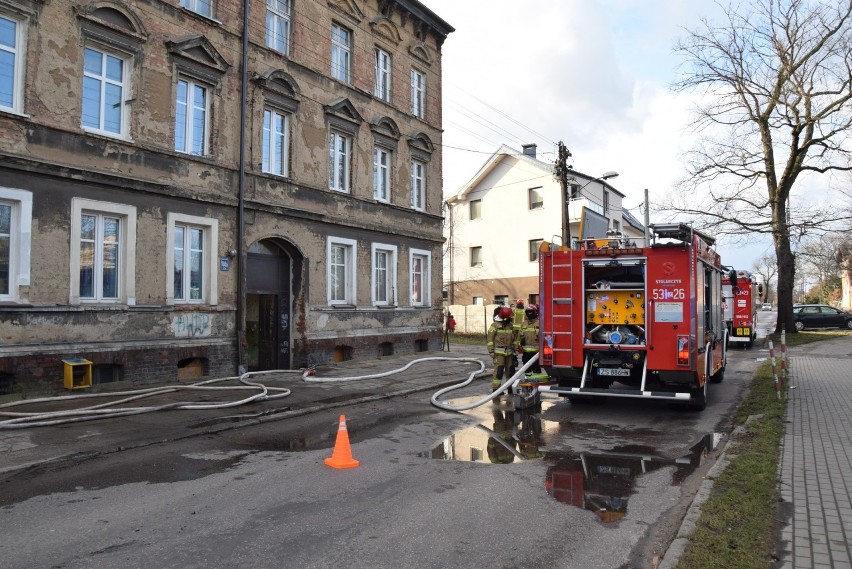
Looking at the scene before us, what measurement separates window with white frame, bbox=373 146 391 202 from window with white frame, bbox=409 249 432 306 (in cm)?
226

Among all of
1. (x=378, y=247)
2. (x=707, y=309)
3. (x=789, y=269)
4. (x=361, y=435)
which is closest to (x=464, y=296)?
(x=789, y=269)

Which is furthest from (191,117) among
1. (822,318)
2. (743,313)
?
(822,318)

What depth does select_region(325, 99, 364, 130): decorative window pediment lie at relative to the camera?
56.3ft

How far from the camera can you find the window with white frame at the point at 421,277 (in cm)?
2100

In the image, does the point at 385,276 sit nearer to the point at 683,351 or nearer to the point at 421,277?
the point at 421,277

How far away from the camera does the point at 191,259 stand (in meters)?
13.7

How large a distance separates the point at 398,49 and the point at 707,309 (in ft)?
44.2

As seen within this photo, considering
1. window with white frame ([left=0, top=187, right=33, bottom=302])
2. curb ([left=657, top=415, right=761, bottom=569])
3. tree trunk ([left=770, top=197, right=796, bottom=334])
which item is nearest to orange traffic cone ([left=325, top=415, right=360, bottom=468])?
curb ([left=657, top=415, right=761, bottom=569])

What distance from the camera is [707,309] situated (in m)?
11.1

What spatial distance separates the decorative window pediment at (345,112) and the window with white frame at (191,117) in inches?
151

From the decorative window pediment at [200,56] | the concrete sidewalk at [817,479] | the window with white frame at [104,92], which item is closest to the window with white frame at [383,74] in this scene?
the decorative window pediment at [200,56]

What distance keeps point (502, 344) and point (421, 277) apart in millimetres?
10047

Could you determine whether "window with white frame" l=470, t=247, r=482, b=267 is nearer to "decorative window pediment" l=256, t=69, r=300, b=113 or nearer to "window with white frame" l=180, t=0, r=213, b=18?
"decorative window pediment" l=256, t=69, r=300, b=113

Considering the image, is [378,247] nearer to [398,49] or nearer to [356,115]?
[356,115]
